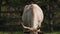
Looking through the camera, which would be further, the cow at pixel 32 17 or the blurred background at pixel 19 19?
the blurred background at pixel 19 19

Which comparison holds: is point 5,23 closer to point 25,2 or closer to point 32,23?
point 25,2

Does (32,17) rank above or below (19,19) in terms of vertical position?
above

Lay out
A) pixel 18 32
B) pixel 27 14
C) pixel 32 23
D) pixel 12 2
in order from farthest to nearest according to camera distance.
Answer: pixel 12 2 → pixel 18 32 → pixel 27 14 → pixel 32 23

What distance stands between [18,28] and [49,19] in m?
1.51

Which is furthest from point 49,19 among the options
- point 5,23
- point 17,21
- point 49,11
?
point 5,23

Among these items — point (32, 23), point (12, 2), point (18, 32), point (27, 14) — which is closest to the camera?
point (32, 23)

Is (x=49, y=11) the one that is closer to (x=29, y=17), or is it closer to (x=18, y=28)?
(x=18, y=28)

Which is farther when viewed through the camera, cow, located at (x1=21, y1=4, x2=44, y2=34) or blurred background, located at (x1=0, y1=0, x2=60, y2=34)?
blurred background, located at (x1=0, y1=0, x2=60, y2=34)

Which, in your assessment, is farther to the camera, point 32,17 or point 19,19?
point 19,19

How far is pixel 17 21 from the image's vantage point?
11812mm

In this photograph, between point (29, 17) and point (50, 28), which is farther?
point (50, 28)

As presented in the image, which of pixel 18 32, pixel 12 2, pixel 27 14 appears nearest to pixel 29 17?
pixel 27 14

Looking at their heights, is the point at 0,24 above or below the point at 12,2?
below

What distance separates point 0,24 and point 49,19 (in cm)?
265
